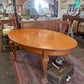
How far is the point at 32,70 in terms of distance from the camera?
189 cm

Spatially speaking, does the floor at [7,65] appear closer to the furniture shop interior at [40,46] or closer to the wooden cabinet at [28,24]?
the furniture shop interior at [40,46]

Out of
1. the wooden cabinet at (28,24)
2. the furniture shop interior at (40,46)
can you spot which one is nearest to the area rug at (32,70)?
the furniture shop interior at (40,46)

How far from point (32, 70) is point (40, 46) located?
0.81 meters

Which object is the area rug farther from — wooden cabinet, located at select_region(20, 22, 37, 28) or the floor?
wooden cabinet, located at select_region(20, 22, 37, 28)

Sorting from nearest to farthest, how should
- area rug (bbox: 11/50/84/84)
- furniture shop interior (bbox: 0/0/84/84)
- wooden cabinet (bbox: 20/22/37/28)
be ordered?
furniture shop interior (bbox: 0/0/84/84), area rug (bbox: 11/50/84/84), wooden cabinet (bbox: 20/22/37/28)

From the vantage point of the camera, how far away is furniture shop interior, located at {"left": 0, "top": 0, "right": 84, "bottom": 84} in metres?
1.40

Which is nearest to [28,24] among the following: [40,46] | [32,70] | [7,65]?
[7,65]

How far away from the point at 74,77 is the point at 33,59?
1.06m

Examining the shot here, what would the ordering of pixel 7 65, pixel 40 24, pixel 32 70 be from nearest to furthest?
pixel 32 70, pixel 7 65, pixel 40 24

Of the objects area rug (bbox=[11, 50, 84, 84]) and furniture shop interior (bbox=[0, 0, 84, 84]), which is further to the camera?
area rug (bbox=[11, 50, 84, 84])

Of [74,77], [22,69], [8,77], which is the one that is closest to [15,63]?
[22,69]

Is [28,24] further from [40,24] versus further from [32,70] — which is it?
[32,70]

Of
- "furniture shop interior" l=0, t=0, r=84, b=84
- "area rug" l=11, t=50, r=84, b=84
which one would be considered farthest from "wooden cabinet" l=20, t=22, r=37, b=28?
"area rug" l=11, t=50, r=84, b=84

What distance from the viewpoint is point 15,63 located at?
2.14 metres
